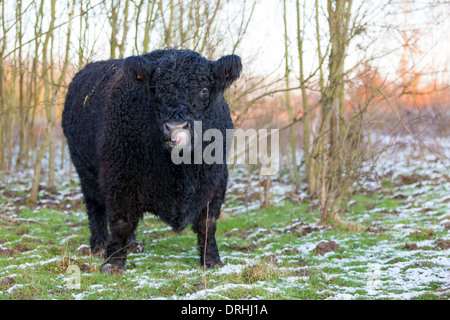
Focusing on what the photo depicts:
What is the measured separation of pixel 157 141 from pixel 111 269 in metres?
1.55

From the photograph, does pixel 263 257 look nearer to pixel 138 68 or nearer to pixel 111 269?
pixel 111 269

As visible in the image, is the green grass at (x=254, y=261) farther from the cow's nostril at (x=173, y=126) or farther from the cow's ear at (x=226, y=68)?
the cow's ear at (x=226, y=68)

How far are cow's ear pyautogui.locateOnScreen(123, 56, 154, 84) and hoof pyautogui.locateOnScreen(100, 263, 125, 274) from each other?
213 centimetres

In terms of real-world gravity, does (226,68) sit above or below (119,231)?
above

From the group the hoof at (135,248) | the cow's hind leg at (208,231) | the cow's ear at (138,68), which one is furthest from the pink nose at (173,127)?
the hoof at (135,248)

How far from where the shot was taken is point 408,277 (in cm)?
432

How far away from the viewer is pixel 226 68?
4.53 m

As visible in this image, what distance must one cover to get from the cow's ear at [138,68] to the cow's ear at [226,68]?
2.32 ft

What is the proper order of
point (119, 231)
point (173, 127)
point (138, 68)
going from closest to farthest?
point (173, 127)
point (138, 68)
point (119, 231)

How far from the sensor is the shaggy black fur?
435cm

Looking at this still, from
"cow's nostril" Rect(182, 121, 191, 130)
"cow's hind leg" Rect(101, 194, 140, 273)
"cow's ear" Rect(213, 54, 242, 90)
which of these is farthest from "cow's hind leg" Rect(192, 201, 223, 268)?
"cow's ear" Rect(213, 54, 242, 90)

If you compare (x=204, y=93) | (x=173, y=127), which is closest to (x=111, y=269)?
(x=173, y=127)
